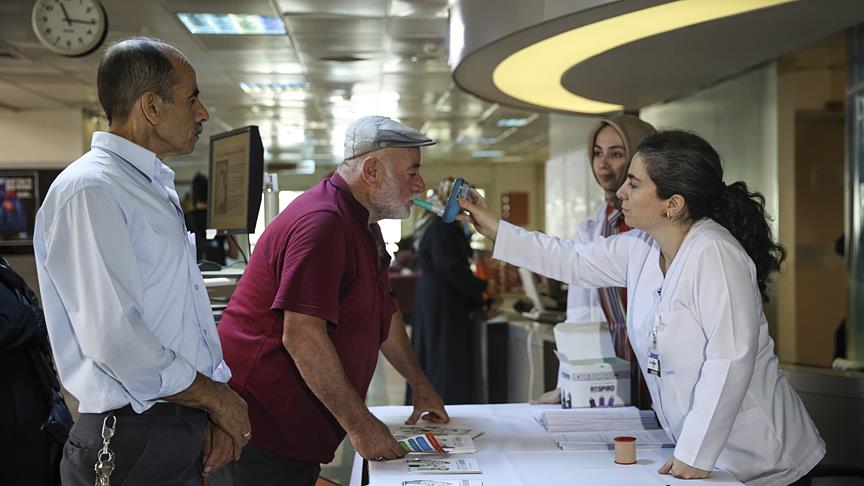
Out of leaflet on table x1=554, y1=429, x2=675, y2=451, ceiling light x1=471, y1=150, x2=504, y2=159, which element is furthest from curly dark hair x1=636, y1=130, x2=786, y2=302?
ceiling light x1=471, y1=150, x2=504, y2=159

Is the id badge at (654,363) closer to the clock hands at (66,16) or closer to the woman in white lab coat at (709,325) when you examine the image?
the woman in white lab coat at (709,325)

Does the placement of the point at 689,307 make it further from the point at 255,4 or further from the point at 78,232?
the point at 255,4

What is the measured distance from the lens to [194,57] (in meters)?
8.51

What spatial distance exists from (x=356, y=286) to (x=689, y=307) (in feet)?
2.72

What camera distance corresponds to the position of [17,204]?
10734 millimetres

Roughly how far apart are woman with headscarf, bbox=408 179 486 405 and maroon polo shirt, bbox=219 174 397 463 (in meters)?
3.37

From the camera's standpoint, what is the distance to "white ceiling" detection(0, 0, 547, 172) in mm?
6754

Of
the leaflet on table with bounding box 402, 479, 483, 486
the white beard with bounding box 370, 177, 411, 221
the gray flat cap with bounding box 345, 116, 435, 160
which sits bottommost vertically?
the leaflet on table with bounding box 402, 479, 483, 486

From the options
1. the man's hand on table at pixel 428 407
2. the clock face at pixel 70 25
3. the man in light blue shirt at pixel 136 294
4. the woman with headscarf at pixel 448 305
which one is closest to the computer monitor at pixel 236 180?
the man's hand on table at pixel 428 407

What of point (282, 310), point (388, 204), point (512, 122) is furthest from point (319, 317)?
point (512, 122)

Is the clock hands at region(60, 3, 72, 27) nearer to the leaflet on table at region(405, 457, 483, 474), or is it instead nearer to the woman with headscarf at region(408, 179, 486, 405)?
the woman with headscarf at region(408, 179, 486, 405)

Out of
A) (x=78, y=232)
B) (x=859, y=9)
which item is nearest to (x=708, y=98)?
(x=859, y=9)

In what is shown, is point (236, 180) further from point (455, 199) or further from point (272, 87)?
point (272, 87)

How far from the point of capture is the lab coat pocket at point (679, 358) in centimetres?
202
